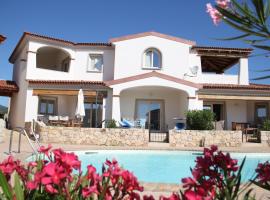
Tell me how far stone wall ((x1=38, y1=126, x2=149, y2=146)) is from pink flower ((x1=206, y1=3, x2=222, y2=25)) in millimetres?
15460

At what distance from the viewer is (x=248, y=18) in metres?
2.56

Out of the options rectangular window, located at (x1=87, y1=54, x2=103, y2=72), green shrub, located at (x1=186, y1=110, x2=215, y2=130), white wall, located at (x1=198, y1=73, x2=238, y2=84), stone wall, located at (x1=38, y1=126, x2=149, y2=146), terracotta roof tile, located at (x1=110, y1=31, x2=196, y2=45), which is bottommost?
stone wall, located at (x1=38, y1=126, x2=149, y2=146)

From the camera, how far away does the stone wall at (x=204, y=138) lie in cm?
1869

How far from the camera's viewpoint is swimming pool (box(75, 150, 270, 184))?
37.7 feet

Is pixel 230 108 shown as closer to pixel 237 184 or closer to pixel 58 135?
pixel 58 135

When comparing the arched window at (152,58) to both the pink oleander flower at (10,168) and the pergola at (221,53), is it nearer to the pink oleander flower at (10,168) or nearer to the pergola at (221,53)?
the pergola at (221,53)

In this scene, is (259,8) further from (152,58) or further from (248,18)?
(152,58)

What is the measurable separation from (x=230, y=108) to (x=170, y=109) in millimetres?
5315

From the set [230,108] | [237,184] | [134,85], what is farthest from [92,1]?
[230,108]

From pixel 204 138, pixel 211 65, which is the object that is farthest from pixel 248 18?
pixel 211 65

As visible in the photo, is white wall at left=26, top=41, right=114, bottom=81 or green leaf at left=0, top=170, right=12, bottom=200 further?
white wall at left=26, top=41, right=114, bottom=81

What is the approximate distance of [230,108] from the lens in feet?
81.8

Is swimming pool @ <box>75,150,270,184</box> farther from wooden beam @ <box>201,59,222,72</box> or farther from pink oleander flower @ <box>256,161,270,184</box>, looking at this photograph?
wooden beam @ <box>201,59,222,72</box>

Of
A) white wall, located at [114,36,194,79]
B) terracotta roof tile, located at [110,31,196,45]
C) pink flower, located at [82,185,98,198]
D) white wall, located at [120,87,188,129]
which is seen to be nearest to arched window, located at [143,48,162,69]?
white wall, located at [114,36,194,79]
